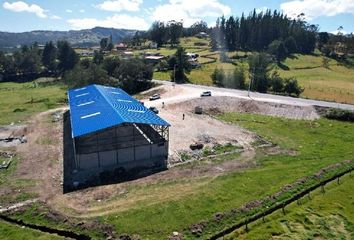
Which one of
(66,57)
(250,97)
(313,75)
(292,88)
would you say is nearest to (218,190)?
(250,97)

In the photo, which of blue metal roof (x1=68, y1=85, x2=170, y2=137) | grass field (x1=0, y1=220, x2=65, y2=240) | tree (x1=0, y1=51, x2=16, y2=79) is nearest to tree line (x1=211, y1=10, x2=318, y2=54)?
tree (x1=0, y1=51, x2=16, y2=79)

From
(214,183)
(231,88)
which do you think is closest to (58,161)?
(214,183)

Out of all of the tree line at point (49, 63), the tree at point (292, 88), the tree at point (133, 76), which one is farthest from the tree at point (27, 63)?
the tree at point (292, 88)

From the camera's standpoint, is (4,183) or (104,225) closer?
(104,225)

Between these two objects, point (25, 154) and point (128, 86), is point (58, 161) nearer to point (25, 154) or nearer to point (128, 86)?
point (25, 154)

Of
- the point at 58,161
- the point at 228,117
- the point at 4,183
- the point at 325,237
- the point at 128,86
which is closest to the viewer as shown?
the point at 325,237

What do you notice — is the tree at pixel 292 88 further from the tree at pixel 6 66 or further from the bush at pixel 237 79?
the tree at pixel 6 66

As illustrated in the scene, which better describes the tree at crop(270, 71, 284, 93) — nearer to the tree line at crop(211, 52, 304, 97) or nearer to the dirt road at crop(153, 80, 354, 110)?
the tree line at crop(211, 52, 304, 97)
